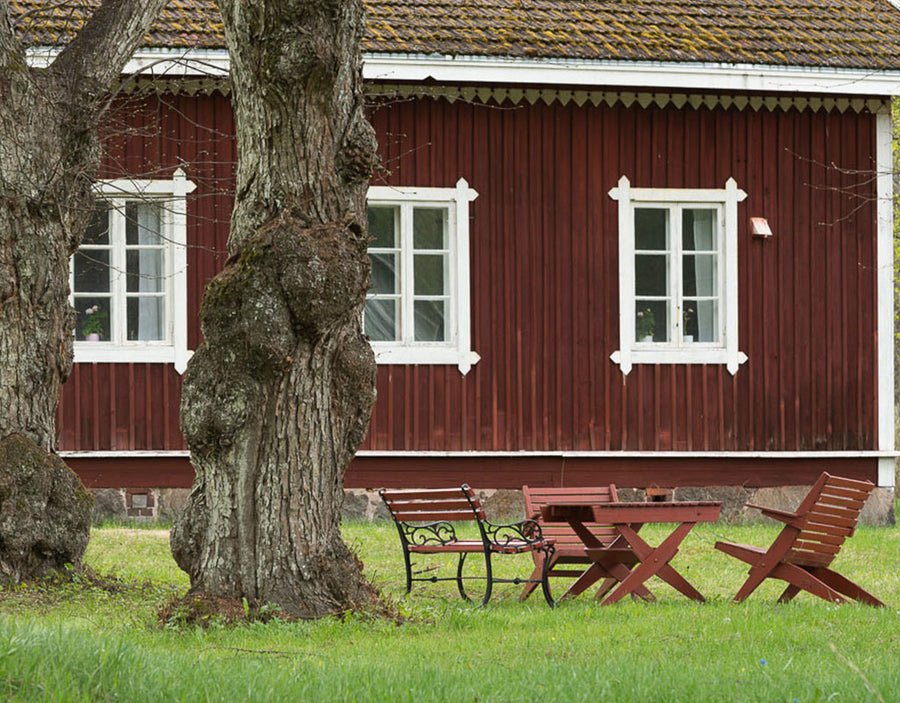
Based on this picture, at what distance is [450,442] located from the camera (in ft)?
47.5

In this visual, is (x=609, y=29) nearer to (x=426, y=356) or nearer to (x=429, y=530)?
(x=426, y=356)

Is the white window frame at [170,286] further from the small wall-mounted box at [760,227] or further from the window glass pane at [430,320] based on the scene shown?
the small wall-mounted box at [760,227]

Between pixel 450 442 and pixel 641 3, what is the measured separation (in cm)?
512

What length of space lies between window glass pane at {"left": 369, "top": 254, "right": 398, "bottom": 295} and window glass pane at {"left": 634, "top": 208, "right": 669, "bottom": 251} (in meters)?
2.51

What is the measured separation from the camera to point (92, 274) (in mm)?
14141

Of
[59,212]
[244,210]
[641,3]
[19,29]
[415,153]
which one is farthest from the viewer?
[641,3]

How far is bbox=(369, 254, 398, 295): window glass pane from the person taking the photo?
14578mm

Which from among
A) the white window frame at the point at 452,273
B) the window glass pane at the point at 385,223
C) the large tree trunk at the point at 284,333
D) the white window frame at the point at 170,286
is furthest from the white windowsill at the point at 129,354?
the large tree trunk at the point at 284,333

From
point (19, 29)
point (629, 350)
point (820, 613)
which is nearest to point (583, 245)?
point (629, 350)

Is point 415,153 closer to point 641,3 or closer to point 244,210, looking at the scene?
point 641,3

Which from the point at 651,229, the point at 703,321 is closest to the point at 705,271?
the point at 703,321

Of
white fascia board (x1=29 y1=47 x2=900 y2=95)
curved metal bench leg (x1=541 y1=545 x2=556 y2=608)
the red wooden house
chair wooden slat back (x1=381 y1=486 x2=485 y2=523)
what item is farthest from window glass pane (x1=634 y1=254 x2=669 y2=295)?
curved metal bench leg (x1=541 y1=545 x2=556 y2=608)

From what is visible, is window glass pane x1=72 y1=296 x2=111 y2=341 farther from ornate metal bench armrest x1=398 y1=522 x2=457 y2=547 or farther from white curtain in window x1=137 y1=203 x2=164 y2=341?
ornate metal bench armrest x1=398 y1=522 x2=457 y2=547

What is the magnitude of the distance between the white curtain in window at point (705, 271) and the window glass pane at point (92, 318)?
5938mm
